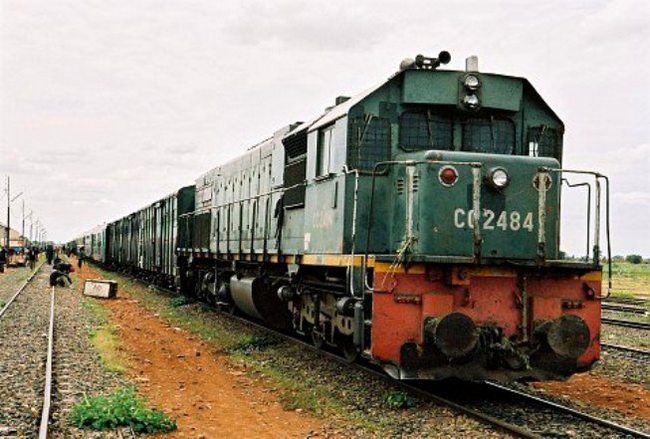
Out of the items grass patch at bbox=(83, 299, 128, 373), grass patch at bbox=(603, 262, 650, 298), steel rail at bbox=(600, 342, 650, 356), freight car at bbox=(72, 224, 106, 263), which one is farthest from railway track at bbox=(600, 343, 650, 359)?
freight car at bbox=(72, 224, 106, 263)

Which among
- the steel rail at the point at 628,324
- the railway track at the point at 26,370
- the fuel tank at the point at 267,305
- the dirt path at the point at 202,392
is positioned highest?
the fuel tank at the point at 267,305

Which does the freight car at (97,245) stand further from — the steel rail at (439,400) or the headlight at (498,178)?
the headlight at (498,178)

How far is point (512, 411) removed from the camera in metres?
8.01

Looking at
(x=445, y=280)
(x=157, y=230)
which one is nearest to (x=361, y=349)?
(x=445, y=280)

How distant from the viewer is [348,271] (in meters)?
8.70

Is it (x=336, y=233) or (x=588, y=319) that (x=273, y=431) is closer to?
(x=336, y=233)

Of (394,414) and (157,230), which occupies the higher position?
(157,230)

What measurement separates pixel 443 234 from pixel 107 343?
7.66 meters

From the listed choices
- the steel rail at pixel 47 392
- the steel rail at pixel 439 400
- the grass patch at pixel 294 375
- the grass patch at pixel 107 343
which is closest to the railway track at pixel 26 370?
the steel rail at pixel 47 392

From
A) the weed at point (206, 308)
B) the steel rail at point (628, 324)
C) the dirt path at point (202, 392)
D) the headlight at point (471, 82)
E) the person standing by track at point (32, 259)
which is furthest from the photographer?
the person standing by track at point (32, 259)

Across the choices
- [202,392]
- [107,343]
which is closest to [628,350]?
[202,392]

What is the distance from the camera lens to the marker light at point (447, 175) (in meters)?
8.14

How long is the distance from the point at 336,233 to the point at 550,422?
128 inches

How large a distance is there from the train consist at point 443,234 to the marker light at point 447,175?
0.6 inches
